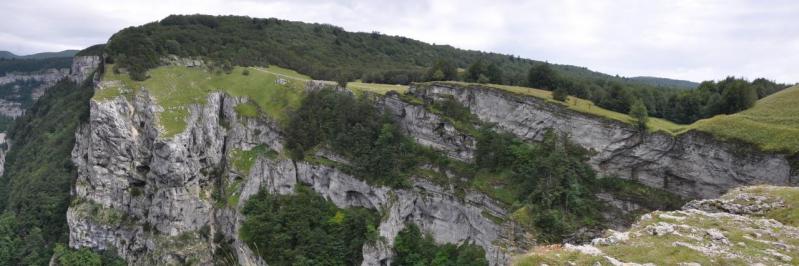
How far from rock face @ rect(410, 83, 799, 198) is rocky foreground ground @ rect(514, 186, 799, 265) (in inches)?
621

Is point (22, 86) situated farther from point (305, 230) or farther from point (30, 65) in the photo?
point (305, 230)

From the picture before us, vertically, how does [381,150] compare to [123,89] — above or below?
below

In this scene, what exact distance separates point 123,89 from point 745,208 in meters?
61.5

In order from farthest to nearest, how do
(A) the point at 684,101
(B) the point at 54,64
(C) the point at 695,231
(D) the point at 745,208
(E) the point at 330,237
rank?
1. (B) the point at 54,64
2. (E) the point at 330,237
3. (A) the point at 684,101
4. (D) the point at 745,208
5. (C) the point at 695,231

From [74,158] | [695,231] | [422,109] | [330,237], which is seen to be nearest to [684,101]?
[422,109]

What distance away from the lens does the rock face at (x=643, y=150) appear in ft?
97.7

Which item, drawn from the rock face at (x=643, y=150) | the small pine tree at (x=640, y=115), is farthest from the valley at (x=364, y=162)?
the small pine tree at (x=640, y=115)

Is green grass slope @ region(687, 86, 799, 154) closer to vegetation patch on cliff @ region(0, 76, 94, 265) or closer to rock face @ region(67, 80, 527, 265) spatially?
rock face @ region(67, 80, 527, 265)

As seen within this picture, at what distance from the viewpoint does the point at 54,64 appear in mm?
181250

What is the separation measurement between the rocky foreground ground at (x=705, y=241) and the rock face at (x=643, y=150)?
15.8 meters

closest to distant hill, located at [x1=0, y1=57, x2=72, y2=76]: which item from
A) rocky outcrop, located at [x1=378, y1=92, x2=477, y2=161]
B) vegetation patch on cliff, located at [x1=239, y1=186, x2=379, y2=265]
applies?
vegetation patch on cliff, located at [x1=239, y1=186, x2=379, y2=265]

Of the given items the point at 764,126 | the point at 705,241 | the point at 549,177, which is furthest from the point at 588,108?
the point at 705,241

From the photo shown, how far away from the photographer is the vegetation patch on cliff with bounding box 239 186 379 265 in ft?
146

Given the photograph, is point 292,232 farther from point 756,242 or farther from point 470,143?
point 756,242
